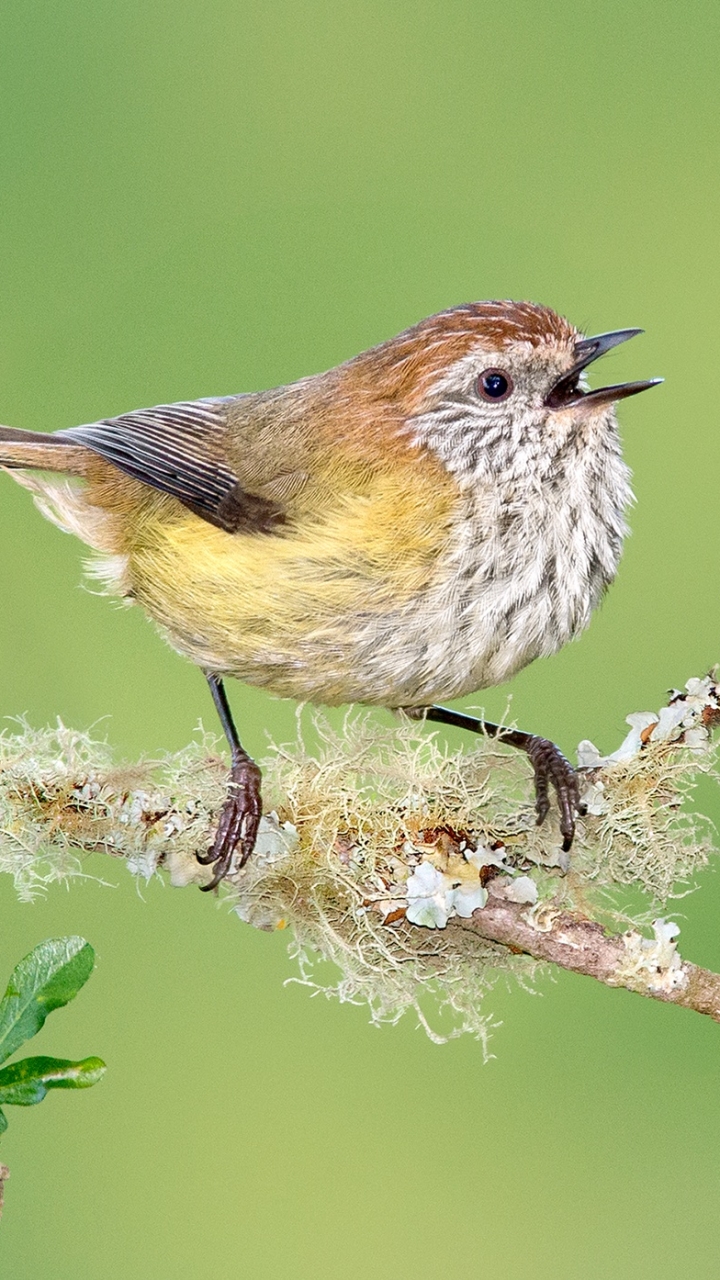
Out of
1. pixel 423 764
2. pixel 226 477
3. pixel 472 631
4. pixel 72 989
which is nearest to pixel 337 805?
pixel 423 764

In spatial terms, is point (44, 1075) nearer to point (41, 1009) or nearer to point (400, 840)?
point (41, 1009)

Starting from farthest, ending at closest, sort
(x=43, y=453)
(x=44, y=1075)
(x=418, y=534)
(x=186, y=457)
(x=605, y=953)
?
1. (x=43, y=453)
2. (x=186, y=457)
3. (x=418, y=534)
4. (x=605, y=953)
5. (x=44, y=1075)

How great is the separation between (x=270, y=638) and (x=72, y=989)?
4.33 feet

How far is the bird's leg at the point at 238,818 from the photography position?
2.34 m

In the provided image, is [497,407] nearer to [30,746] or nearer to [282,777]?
[282,777]

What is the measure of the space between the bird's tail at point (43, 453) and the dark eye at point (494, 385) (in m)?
1.11

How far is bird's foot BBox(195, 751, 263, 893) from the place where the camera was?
7.66 feet

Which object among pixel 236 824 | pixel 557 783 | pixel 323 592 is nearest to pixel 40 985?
pixel 236 824

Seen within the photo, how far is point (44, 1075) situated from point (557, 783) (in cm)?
118

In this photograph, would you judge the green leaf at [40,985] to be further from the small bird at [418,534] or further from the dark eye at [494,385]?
the dark eye at [494,385]

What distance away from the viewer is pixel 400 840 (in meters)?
2.21

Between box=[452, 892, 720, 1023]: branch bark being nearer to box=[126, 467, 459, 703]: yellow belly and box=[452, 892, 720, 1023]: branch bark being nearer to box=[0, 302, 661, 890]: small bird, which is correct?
box=[0, 302, 661, 890]: small bird

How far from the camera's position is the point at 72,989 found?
4.83 ft

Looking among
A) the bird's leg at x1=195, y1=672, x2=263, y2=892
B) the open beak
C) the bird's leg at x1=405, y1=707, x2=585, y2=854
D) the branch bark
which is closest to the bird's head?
the open beak
